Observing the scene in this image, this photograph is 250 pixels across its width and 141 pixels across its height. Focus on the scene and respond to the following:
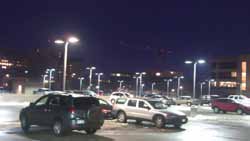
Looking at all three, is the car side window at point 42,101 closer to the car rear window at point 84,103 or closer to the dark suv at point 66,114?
the dark suv at point 66,114

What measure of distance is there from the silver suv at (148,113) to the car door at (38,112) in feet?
26.2

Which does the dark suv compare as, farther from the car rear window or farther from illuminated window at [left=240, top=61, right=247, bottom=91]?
illuminated window at [left=240, top=61, right=247, bottom=91]

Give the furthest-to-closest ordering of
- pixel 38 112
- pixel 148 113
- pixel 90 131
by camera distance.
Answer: pixel 148 113
pixel 90 131
pixel 38 112

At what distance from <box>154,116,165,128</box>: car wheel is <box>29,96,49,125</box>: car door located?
7.85m

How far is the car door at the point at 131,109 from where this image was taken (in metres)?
27.8

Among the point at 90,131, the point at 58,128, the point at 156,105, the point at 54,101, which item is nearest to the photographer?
the point at 58,128

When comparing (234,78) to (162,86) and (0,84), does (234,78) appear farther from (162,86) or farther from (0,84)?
(0,84)

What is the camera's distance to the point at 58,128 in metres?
19.4

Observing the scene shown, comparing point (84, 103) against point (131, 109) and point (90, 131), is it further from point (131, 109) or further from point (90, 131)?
point (131, 109)

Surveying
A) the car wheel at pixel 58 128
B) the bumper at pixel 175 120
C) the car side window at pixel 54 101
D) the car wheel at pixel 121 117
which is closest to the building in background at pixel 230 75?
the car wheel at pixel 121 117

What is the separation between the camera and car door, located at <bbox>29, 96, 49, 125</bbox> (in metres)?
20.1

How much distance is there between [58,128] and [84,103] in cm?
150

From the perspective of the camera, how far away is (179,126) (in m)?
27.0

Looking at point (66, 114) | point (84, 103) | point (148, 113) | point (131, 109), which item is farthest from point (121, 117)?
point (66, 114)
